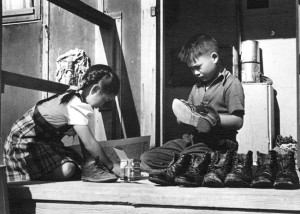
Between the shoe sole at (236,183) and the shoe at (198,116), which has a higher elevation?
the shoe at (198,116)

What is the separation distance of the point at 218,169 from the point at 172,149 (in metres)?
1.11

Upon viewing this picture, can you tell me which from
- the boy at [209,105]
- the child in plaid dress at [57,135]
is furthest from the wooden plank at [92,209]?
the boy at [209,105]

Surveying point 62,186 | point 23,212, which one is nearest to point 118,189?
point 62,186

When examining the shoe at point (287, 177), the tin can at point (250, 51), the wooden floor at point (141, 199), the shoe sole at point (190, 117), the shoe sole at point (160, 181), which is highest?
the tin can at point (250, 51)

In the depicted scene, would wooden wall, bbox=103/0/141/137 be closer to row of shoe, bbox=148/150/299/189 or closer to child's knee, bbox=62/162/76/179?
child's knee, bbox=62/162/76/179

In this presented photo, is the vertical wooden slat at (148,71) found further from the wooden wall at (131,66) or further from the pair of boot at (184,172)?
the pair of boot at (184,172)

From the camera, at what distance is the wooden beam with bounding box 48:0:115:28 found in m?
3.13

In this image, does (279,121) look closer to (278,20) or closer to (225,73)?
(278,20)

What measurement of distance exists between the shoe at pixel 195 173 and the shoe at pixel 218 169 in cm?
4

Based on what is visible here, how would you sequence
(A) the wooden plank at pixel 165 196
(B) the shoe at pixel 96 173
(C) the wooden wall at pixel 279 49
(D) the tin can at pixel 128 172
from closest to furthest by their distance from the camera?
(A) the wooden plank at pixel 165 196 < (B) the shoe at pixel 96 173 < (D) the tin can at pixel 128 172 < (C) the wooden wall at pixel 279 49

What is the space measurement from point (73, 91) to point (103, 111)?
1.16 metres

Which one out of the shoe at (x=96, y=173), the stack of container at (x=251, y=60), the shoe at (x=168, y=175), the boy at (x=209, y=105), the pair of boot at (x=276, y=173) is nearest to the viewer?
the pair of boot at (x=276, y=173)

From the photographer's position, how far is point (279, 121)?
538 centimetres

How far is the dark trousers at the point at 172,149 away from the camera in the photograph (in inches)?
116
